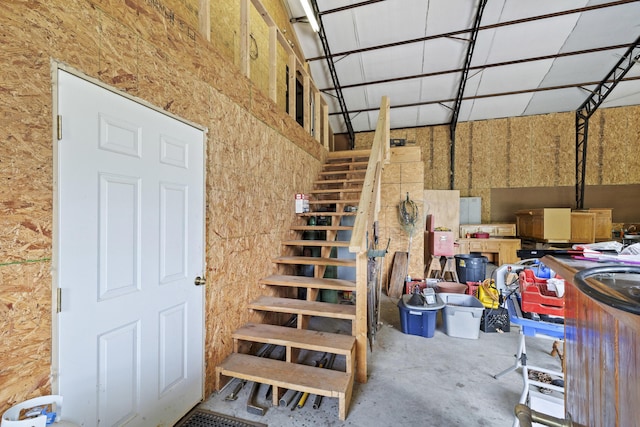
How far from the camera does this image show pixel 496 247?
6.84m

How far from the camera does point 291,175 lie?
3850 mm

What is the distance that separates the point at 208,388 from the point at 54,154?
2.05 metres

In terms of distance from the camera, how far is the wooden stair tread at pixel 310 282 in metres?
2.72

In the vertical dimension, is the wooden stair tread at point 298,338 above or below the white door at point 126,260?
below

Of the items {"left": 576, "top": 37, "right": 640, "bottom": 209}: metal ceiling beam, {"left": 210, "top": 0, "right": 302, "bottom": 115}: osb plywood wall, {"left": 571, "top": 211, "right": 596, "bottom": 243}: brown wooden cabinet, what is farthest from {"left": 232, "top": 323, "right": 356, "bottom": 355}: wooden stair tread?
{"left": 576, "top": 37, "right": 640, "bottom": 209}: metal ceiling beam

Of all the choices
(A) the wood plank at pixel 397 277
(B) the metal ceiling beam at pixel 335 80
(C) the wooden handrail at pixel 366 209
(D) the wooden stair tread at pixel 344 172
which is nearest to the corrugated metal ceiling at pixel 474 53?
(B) the metal ceiling beam at pixel 335 80

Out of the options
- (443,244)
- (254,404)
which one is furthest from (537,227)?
(254,404)

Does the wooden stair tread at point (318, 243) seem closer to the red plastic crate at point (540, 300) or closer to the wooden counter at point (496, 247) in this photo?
the red plastic crate at point (540, 300)

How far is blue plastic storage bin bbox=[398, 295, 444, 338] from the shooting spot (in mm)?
3260

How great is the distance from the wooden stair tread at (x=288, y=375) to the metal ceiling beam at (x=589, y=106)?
361 inches

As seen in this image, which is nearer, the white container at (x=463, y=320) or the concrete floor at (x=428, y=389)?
the concrete floor at (x=428, y=389)

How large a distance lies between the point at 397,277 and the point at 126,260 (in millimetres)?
4481

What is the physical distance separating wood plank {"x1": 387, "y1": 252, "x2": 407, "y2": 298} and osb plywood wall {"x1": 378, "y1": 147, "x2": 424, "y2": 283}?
0.59ft

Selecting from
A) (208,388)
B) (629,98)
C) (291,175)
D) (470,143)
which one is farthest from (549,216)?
(208,388)
